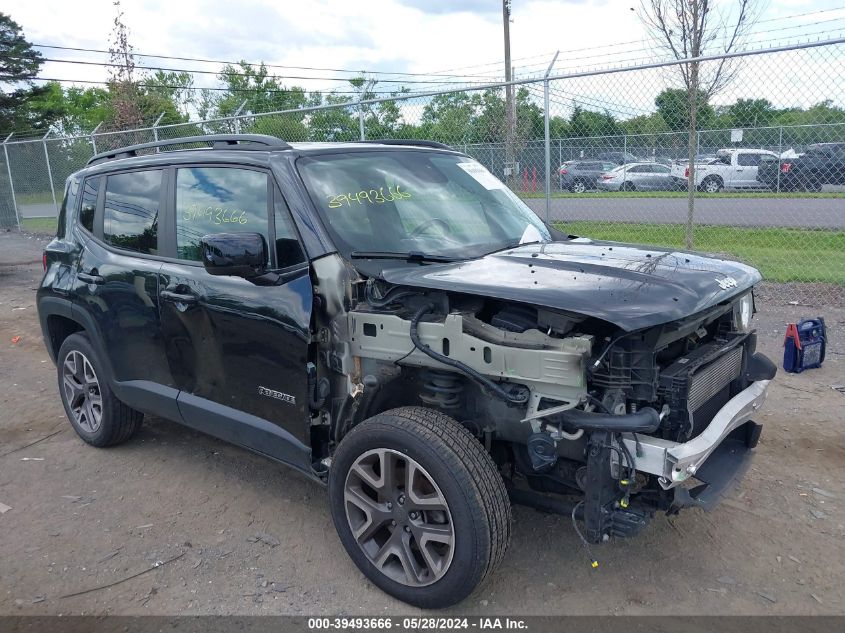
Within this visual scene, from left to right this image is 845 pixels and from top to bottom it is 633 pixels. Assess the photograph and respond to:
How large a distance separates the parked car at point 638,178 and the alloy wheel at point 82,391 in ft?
23.3

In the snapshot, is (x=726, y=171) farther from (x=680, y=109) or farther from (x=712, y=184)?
(x=680, y=109)

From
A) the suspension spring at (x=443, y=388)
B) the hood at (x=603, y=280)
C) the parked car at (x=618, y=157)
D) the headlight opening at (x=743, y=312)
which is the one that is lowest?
the suspension spring at (x=443, y=388)

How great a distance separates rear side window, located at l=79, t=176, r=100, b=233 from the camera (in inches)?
187

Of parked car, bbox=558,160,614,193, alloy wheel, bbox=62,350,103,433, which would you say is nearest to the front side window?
alloy wheel, bbox=62,350,103,433

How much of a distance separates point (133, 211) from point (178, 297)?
0.87 m

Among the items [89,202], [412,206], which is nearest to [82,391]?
[89,202]

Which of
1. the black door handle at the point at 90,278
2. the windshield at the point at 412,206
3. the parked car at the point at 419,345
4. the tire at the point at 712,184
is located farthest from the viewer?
the tire at the point at 712,184

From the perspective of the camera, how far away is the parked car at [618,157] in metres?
9.37

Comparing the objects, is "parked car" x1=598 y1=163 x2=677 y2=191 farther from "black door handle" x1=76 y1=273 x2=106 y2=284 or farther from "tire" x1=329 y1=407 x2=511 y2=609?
"tire" x1=329 y1=407 x2=511 y2=609

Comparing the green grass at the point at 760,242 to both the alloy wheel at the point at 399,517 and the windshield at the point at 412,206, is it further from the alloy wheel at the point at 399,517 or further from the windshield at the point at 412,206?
the alloy wheel at the point at 399,517

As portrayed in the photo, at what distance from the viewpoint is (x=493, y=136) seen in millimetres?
9695

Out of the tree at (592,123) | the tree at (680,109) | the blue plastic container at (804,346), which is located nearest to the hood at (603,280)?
the blue plastic container at (804,346)

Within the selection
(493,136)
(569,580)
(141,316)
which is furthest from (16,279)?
(569,580)

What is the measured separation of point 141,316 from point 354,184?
156 cm
